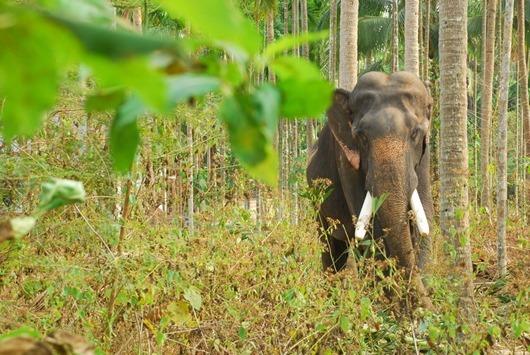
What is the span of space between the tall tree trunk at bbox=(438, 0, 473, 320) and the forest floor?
0.87 feet

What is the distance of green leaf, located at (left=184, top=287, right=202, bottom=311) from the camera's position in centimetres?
449

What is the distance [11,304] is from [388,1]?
29099mm

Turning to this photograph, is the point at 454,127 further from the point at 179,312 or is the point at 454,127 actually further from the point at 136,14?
the point at 136,14

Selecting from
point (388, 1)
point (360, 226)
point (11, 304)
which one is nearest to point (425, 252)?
point (360, 226)

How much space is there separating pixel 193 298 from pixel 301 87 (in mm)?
4008

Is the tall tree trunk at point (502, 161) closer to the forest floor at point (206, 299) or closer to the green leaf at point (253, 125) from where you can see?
the forest floor at point (206, 299)

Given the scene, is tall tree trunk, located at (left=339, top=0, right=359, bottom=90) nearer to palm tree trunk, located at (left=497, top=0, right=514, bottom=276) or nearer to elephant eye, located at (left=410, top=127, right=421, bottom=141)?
palm tree trunk, located at (left=497, top=0, right=514, bottom=276)

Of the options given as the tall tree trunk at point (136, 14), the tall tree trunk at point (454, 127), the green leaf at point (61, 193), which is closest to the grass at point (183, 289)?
the tall tree trunk at point (454, 127)

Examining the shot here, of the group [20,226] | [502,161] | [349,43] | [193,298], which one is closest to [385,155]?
[193,298]

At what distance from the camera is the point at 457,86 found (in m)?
5.28

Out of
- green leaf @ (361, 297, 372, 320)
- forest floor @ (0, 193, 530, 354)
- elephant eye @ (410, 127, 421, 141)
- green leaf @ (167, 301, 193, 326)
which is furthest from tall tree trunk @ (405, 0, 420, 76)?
green leaf @ (167, 301, 193, 326)

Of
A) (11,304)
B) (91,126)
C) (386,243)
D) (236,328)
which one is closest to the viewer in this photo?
(11,304)

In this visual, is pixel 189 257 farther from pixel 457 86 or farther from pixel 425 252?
pixel 425 252

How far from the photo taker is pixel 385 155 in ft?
23.9
